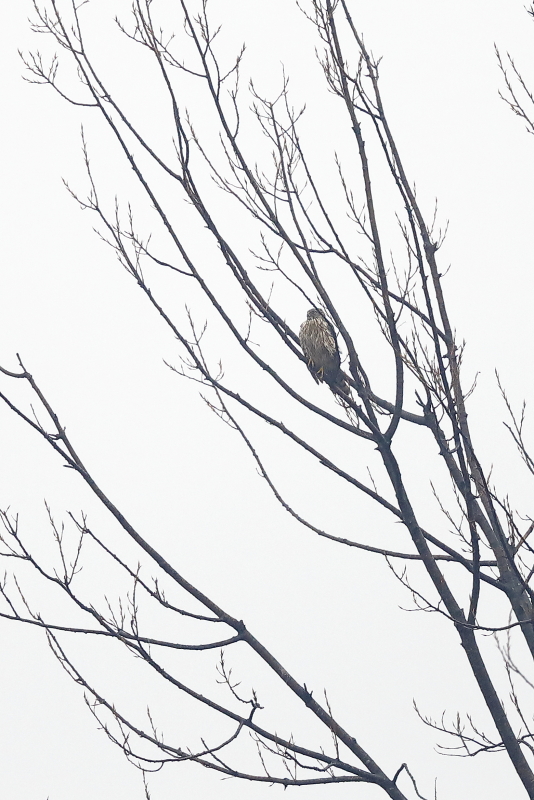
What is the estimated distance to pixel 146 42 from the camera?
330 cm

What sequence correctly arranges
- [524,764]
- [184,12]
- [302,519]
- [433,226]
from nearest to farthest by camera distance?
[524,764]
[184,12]
[302,519]
[433,226]

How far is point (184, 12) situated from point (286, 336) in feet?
4.02

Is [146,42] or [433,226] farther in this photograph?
[433,226]

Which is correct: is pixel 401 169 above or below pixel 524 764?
above

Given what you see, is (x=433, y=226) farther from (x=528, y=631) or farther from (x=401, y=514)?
(x=528, y=631)

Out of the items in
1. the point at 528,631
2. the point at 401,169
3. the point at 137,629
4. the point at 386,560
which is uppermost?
the point at 401,169

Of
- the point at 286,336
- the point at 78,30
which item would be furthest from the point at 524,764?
the point at 78,30

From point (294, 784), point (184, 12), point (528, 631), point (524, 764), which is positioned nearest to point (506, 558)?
point (528, 631)

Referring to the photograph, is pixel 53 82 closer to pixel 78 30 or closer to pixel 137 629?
pixel 78 30

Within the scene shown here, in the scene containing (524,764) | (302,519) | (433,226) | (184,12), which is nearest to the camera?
(524,764)

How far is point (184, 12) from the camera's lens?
3.14 metres

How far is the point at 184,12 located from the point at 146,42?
225mm

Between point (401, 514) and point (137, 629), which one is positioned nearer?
point (137, 629)

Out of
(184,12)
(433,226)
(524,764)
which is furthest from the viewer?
(433,226)
